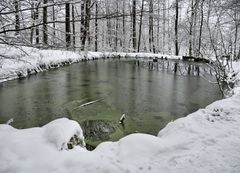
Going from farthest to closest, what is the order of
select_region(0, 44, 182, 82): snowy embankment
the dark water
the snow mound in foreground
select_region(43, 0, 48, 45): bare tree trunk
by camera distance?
select_region(0, 44, 182, 82): snowy embankment
the dark water
the snow mound in foreground
select_region(43, 0, 48, 45): bare tree trunk

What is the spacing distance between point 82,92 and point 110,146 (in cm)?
530

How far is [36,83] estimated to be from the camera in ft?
30.9

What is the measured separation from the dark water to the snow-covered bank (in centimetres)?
170

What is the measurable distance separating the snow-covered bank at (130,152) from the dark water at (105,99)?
5.58 feet

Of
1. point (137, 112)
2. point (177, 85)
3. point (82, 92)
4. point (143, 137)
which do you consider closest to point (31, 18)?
point (143, 137)

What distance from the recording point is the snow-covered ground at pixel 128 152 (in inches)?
108

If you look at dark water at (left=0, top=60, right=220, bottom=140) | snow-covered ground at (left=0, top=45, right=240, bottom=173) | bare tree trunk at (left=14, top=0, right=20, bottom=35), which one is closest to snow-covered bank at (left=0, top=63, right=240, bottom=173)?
snow-covered ground at (left=0, top=45, right=240, bottom=173)

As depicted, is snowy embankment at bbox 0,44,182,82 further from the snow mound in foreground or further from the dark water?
the snow mound in foreground

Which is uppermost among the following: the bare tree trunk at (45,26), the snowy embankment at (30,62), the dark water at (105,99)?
the bare tree trunk at (45,26)

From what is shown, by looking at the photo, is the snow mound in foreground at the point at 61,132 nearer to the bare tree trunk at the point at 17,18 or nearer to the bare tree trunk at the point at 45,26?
the bare tree trunk at the point at 45,26

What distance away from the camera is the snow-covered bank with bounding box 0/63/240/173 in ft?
8.97

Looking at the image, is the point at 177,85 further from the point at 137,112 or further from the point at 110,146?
the point at 110,146

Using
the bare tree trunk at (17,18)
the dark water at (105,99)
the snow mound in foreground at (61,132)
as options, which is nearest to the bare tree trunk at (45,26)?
the bare tree trunk at (17,18)

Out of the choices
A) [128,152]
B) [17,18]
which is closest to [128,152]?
[128,152]
